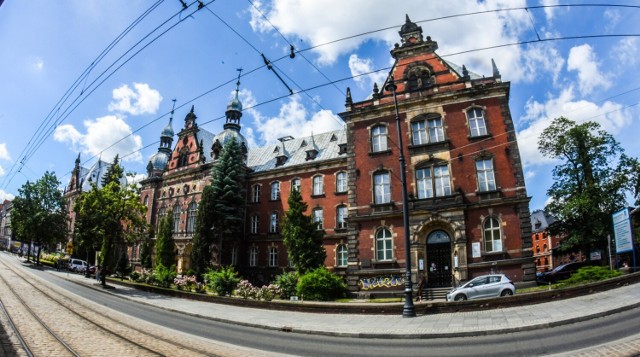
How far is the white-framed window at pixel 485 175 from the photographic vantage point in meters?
24.3

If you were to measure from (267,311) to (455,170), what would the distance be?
15831mm

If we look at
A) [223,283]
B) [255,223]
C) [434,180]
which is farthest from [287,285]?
[255,223]

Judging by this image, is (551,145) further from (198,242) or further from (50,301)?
(50,301)

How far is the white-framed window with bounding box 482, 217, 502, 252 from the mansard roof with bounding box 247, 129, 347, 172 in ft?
59.0

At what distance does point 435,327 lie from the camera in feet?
42.0

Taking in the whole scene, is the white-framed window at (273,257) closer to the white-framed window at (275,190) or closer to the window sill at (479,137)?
the white-framed window at (275,190)

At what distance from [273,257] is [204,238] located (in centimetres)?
766

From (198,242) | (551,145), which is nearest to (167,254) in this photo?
(198,242)

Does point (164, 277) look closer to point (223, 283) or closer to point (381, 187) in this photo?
point (223, 283)

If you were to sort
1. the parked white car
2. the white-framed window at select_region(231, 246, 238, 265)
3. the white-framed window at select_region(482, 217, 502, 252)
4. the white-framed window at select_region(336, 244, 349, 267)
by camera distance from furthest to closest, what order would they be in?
the parked white car < the white-framed window at select_region(231, 246, 238, 265) < the white-framed window at select_region(336, 244, 349, 267) < the white-framed window at select_region(482, 217, 502, 252)

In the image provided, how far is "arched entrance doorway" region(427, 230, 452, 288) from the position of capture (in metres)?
24.2

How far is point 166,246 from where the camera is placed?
4253cm

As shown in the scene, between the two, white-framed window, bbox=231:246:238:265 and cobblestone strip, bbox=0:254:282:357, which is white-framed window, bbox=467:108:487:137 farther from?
white-framed window, bbox=231:246:238:265

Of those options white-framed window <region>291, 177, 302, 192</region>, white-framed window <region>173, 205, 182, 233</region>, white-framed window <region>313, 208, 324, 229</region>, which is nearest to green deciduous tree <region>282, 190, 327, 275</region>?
white-framed window <region>313, 208, 324, 229</region>
